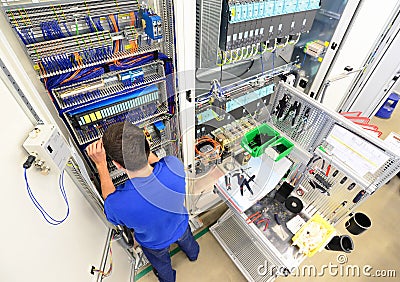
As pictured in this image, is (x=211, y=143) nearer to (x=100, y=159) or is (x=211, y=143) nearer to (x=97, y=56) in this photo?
(x=100, y=159)

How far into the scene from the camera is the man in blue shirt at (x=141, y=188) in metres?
1.09

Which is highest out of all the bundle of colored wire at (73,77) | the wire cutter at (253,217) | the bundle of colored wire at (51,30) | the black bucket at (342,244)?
the bundle of colored wire at (51,30)

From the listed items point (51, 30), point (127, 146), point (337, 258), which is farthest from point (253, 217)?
point (51, 30)

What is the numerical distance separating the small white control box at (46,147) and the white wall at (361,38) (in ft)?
7.68

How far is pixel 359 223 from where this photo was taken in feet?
5.97

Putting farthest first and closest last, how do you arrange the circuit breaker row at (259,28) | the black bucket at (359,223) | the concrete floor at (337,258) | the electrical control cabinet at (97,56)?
the concrete floor at (337,258) → the black bucket at (359,223) → the circuit breaker row at (259,28) → the electrical control cabinet at (97,56)

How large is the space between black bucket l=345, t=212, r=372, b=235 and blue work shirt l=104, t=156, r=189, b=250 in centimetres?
152

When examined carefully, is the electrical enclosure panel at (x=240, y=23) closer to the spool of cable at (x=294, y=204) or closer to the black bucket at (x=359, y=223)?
the spool of cable at (x=294, y=204)

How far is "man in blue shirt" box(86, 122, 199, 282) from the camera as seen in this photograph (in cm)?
109

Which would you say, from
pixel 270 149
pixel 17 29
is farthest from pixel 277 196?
pixel 17 29

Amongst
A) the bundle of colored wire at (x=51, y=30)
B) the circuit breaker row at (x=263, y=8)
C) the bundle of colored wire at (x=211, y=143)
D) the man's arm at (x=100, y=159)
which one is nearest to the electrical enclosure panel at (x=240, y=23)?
the circuit breaker row at (x=263, y=8)

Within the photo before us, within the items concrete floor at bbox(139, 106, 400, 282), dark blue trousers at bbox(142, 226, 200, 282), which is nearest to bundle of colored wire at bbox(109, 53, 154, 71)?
dark blue trousers at bbox(142, 226, 200, 282)

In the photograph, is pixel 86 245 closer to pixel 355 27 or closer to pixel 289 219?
pixel 289 219

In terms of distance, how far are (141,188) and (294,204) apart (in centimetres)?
124
